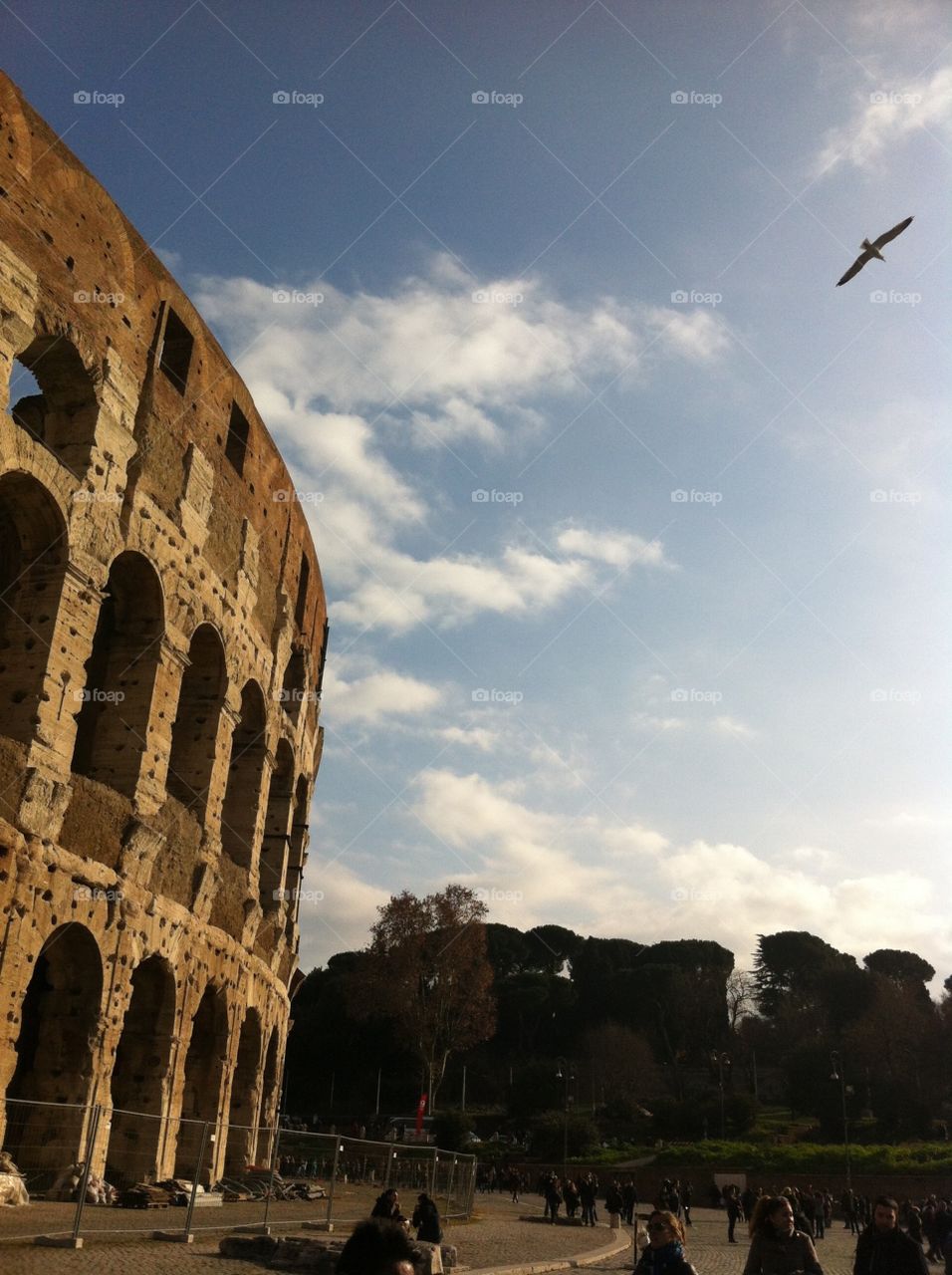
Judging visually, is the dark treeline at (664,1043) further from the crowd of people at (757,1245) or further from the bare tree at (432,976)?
the crowd of people at (757,1245)

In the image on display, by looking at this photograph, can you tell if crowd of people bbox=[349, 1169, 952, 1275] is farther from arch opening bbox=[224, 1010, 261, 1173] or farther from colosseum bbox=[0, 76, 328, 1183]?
arch opening bbox=[224, 1010, 261, 1173]

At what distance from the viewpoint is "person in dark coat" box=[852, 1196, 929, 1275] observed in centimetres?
548

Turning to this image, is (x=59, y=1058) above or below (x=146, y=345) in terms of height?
below

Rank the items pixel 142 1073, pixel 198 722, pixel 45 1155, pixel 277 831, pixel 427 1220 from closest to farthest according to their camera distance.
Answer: pixel 427 1220 < pixel 45 1155 < pixel 142 1073 < pixel 198 722 < pixel 277 831

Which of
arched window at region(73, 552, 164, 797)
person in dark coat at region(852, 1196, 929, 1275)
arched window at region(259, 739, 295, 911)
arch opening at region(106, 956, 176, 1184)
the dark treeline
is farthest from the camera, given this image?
the dark treeline

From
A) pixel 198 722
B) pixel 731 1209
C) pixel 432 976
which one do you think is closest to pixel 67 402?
pixel 198 722

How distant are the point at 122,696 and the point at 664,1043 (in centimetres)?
5955

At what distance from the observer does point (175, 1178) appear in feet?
47.9

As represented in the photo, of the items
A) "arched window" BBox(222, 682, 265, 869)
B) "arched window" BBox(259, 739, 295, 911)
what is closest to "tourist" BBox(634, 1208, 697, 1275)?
"arched window" BBox(222, 682, 265, 869)

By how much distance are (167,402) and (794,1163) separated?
1370 inches

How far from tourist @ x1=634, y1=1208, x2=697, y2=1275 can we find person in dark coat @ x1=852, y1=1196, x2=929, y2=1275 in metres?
1.18

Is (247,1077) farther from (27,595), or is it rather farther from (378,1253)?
A: (378,1253)

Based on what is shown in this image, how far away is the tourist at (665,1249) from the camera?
488cm

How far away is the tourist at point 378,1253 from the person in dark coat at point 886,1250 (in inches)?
144
